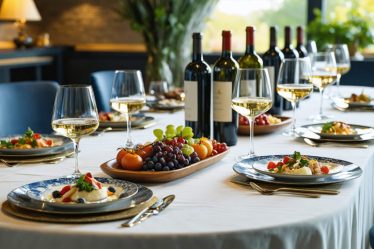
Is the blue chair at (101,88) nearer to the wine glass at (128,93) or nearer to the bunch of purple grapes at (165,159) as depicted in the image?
the wine glass at (128,93)

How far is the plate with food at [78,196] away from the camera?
1338mm

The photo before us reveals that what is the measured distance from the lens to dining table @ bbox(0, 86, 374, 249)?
1228 millimetres

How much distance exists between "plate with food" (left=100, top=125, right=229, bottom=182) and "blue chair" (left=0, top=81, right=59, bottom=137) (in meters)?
1.21

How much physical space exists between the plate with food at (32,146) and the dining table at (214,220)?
72 millimetres

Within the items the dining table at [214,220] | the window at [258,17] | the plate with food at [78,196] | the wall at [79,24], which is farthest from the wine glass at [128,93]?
the wall at [79,24]

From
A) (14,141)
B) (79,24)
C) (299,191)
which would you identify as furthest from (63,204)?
(79,24)

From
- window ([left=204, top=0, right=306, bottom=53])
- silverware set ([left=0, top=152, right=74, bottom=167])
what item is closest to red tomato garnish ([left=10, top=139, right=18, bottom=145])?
silverware set ([left=0, top=152, right=74, bottom=167])

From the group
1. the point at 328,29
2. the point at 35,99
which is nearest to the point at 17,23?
the point at 328,29

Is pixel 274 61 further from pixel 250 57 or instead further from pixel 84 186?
pixel 84 186

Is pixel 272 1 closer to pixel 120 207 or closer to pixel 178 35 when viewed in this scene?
pixel 178 35

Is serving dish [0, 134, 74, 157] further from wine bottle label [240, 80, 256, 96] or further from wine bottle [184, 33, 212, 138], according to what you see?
wine bottle label [240, 80, 256, 96]

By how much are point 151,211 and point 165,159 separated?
323 millimetres

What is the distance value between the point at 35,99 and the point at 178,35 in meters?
2.95

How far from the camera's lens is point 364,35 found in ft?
17.4
